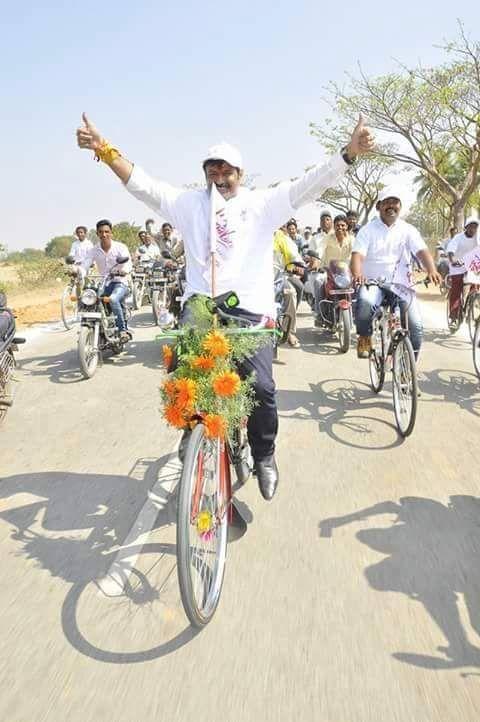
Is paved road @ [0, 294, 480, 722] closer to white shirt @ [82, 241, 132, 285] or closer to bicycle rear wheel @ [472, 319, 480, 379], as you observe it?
bicycle rear wheel @ [472, 319, 480, 379]

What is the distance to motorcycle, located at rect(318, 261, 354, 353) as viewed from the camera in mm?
8375

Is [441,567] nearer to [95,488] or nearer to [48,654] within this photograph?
[48,654]

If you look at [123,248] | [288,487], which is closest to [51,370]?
[123,248]

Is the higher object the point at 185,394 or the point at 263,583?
the point at 185,394

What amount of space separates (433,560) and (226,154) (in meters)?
2.60

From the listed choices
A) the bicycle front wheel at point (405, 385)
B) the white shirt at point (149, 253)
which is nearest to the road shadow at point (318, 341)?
the bicycle front wheel at point (405, 385)

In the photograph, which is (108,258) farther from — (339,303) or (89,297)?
(339,303)

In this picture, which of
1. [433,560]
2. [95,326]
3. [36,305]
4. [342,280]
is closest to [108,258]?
[95,326]

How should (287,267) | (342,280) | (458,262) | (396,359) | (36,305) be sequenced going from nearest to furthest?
(396,359)
(287,267)
(342,280)
(458,262)
(36,305)

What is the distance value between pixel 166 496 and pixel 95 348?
417 centimetres

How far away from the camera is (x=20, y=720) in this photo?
6.97 feet

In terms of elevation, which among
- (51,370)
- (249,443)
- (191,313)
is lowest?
(51,370)

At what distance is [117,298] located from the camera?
8.46m

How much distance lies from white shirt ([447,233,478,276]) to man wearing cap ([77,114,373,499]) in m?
7.32
